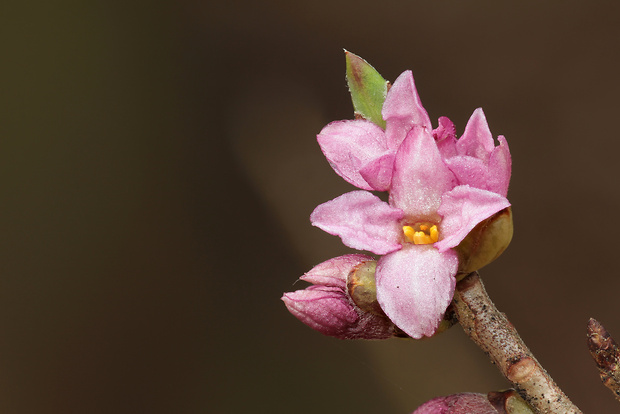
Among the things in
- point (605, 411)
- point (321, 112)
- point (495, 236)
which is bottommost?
point (605, 411)

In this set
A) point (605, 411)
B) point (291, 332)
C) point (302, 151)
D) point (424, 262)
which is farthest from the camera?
point (291, 332)

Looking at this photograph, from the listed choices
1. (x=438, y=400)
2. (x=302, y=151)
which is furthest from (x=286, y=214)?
(x=438, y=400)

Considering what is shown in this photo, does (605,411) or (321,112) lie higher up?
(321,112)

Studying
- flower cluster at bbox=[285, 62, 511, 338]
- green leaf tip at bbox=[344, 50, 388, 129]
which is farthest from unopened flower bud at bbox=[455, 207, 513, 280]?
green leaf tip at bbox=[344, 50, 388, 129]

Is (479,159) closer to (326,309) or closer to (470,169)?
(470,169)

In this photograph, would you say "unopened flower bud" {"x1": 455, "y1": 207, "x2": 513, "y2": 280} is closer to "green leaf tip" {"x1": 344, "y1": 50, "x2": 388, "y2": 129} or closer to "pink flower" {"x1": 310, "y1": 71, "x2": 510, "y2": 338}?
"pink flower" {"x1": 310, "y1": 71, "x2": 510, "y2": 338}

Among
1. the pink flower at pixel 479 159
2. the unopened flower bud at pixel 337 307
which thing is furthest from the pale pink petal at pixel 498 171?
the unopened flower bud at pixel 337 307

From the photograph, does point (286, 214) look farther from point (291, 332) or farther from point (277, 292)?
point (291, 332)

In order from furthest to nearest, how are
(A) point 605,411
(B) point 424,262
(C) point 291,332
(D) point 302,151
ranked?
(C) point 291,332
(D) point 302,151
(A) point 605,411
(B) point 424,262

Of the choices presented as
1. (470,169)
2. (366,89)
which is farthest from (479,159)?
(366,89)
